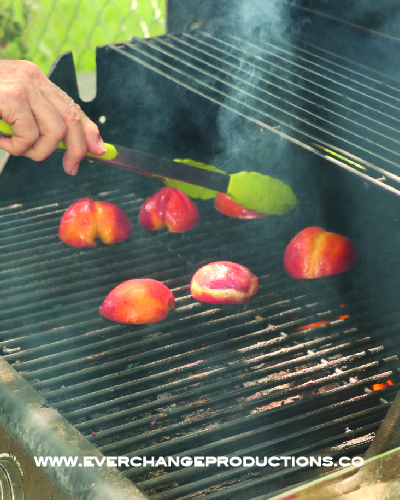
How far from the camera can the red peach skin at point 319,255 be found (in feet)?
8.66

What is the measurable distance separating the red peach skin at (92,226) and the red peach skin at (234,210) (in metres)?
0.48

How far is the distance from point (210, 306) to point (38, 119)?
0.95m

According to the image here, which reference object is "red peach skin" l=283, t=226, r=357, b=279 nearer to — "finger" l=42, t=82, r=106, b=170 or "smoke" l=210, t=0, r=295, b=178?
"smoke" l=210, t=0, r=295, b=178

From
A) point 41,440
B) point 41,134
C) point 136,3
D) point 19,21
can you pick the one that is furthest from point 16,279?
point 136,3

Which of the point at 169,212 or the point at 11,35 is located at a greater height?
the point at 169,212

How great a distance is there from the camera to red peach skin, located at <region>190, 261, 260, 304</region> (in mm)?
2494

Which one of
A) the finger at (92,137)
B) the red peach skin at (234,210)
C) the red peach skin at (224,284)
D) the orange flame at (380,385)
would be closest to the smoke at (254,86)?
the red peach skin at (234,210)

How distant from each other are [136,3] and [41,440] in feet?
22.7

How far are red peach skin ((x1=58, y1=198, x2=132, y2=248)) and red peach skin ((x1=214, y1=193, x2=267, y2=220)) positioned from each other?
0.48 metres

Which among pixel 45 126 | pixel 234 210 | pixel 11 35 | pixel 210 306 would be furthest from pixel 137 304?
pixel 11 35

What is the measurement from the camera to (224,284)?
2.50 m

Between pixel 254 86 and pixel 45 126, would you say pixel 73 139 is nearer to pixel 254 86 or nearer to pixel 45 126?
pixel 45 126

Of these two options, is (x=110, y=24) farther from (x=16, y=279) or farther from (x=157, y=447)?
(x=157, y=447)

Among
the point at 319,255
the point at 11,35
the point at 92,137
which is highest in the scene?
the point at 92,137
